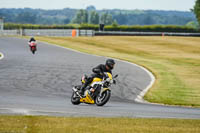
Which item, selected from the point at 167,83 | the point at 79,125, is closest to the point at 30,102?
the point at 79,125

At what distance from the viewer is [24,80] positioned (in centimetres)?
2252

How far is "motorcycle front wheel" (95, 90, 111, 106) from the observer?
1461cm

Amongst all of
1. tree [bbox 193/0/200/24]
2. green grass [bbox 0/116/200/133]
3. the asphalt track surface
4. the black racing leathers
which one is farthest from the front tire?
tree [bbox 193/0/200/24]

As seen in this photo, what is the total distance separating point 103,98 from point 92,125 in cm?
403

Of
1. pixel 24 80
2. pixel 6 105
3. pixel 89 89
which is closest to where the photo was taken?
pixel 6 105

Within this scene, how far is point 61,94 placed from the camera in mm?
18766

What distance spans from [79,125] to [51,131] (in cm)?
108

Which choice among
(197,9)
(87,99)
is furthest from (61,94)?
(197,9)

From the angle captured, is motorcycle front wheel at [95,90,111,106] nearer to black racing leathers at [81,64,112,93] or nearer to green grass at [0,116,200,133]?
black racing leathers at [81,64,112,93]

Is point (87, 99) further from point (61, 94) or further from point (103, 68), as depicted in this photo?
point (61, 94)

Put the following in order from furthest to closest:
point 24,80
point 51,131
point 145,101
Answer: point 24,80, point 145,101, point 51,131

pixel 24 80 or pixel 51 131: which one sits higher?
pixel 51 131

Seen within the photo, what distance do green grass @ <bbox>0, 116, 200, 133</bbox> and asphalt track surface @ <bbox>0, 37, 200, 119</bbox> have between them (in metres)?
1.18

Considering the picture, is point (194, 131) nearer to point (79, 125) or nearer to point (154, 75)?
point (79, 125)
